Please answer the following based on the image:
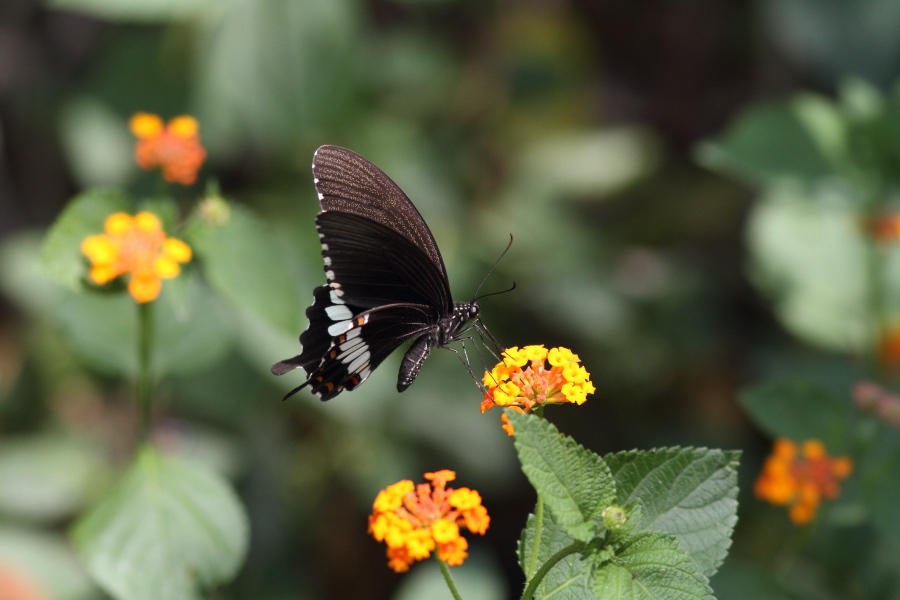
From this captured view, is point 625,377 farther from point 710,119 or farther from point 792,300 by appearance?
point 710,119

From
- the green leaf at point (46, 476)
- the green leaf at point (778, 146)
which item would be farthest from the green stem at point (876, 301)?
the green leaf at point (46, 476)

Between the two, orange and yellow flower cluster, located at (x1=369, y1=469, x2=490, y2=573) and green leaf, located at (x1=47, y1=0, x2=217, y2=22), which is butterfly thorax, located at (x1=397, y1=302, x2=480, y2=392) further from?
green leaf, located at (x1=47, y1=0, x2=217, y2=22)

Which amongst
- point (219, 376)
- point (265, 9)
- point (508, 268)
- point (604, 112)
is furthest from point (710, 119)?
point (219, 376)

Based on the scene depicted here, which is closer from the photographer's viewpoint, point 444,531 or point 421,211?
point 444,531

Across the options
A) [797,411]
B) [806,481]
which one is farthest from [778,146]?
[806,481]

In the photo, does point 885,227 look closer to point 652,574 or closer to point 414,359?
point 414,359

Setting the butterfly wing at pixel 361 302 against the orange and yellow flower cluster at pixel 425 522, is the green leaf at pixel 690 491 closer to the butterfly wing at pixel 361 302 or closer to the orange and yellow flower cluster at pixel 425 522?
the orange and yellow flower cluster at pixel 425 522

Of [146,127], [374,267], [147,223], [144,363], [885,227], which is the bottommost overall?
[885,227]

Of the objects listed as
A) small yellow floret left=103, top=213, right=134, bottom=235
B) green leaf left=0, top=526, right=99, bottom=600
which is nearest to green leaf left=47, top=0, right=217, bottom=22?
small yellow floret left=103, top=213, right=134, bottom=235
